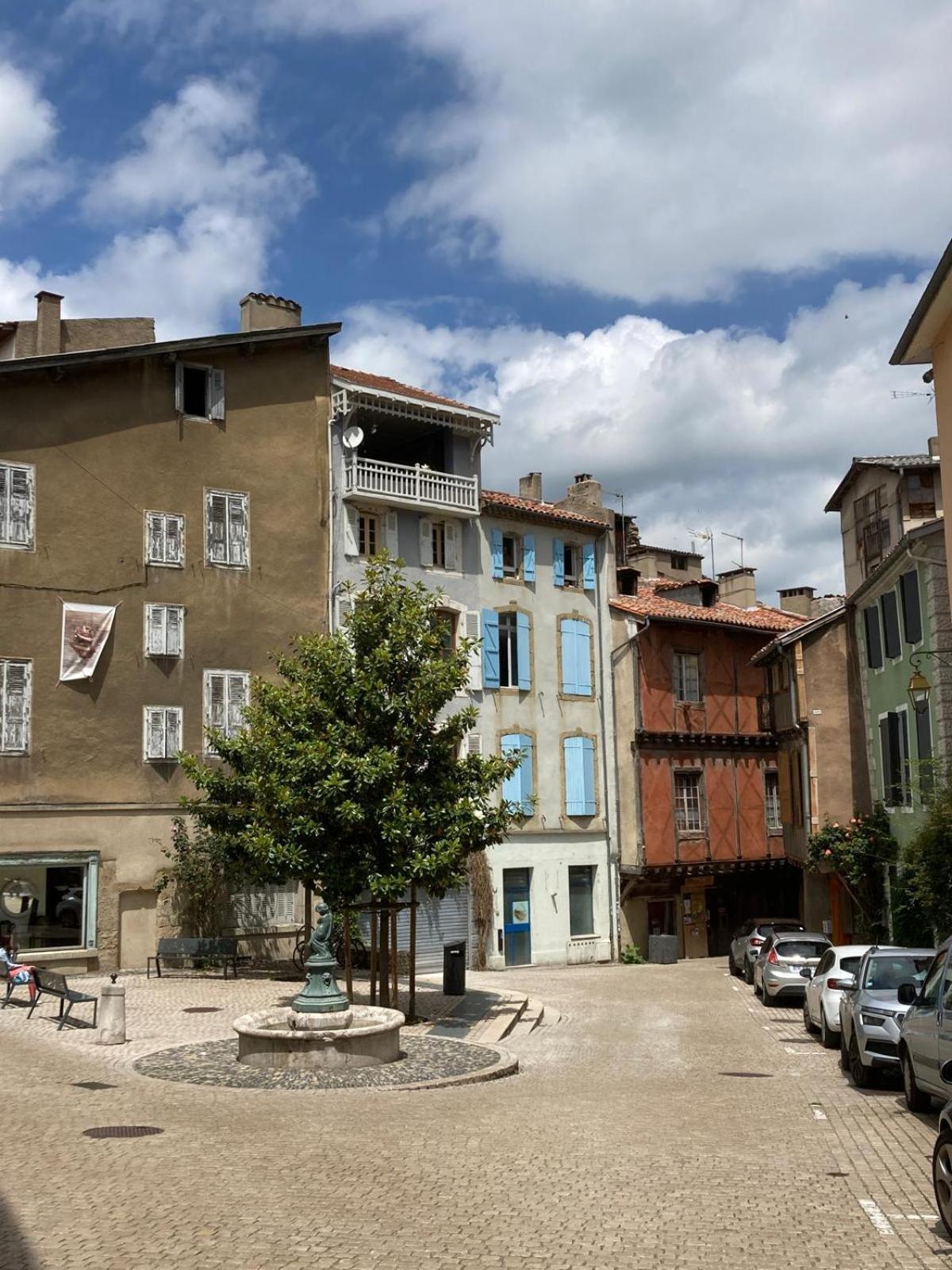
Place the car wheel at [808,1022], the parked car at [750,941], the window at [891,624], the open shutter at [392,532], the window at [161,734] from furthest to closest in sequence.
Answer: the open shutter at [392,532] < the parked car at [750,941] < the window at [891,624] < the window at [161,734] < the car wheel at [808,1022]

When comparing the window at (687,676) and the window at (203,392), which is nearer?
the window at (203,392)

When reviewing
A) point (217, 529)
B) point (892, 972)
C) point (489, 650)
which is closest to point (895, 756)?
point (489, 650)

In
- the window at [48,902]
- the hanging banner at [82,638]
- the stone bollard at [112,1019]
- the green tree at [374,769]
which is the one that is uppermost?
the hanging banner at [82,638]

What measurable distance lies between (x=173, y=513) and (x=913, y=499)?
19.4 m

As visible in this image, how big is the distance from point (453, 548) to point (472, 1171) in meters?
25.1

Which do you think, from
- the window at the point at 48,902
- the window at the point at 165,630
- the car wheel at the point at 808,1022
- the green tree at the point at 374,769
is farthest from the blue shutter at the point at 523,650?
the car wheel at the point at 808,1022

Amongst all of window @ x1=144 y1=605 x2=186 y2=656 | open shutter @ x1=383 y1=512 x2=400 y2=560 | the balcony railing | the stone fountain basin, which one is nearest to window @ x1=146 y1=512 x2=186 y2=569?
window @ x1=144 y1=605 x2=186 y2=656

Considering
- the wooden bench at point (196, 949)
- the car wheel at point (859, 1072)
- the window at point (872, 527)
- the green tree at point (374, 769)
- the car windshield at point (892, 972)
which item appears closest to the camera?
the car wheel at point (859, 1072)

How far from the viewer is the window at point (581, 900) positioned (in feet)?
117

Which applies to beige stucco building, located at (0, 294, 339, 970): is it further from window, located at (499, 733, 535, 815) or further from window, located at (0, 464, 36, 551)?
window, located at (499, 733, 535, 815)

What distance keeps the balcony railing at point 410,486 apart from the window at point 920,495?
11598 millimetres

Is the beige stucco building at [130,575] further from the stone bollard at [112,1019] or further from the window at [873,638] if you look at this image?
the window at [873,638]

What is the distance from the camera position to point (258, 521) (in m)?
29.7

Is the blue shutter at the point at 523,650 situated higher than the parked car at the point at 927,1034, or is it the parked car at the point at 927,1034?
the blue shutter at the point at 523,650
